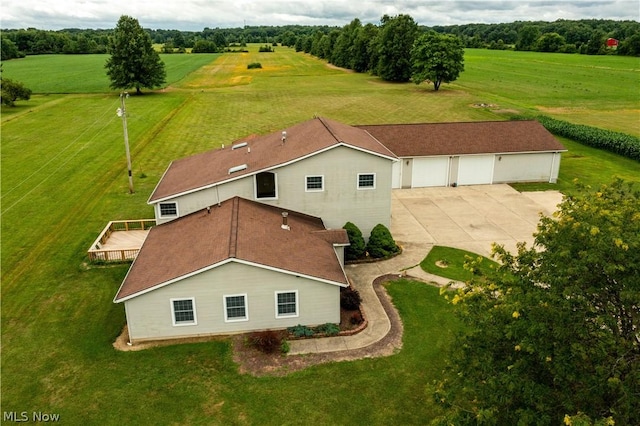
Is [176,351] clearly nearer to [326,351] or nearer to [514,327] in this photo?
[326,351]

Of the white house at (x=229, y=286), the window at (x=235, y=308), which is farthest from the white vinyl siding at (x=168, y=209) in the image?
the window at (x=235, y=308)

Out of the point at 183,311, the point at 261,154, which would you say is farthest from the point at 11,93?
the point at 183,311

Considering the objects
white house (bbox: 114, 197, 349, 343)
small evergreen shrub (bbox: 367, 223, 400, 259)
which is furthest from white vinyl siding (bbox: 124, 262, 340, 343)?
small evergreen shrub (bbox: 367, 223, 400, 259)

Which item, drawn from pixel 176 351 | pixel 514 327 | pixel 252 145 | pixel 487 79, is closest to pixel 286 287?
pixel 176 351

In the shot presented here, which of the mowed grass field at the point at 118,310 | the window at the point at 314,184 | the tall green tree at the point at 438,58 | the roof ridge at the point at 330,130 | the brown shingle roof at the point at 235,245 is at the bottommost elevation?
the mowed grass field at the point at 118,310

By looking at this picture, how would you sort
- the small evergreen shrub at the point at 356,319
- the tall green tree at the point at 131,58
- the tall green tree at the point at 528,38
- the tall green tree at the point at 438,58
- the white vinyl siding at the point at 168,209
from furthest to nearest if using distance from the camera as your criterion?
the tall green tree at the point at 528,38 → the tall green tree at the point at 438,58 → the tall green tree at the point at 131,58 → the white vinyl siding at the point at 168,209 → the small evergreen shrub at the point at 356,319

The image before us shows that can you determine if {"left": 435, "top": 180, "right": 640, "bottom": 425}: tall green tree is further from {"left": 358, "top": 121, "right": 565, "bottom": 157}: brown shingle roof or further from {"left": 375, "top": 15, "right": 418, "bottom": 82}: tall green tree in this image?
{"left": 375, "top": 15, "right": 418, "bottom": 82}: tall green tree

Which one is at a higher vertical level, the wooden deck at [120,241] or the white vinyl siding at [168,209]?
the white vinyl siding at [168,209]

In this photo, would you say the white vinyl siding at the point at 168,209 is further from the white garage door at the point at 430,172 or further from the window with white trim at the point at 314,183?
the white garage door at the point at 430,172
